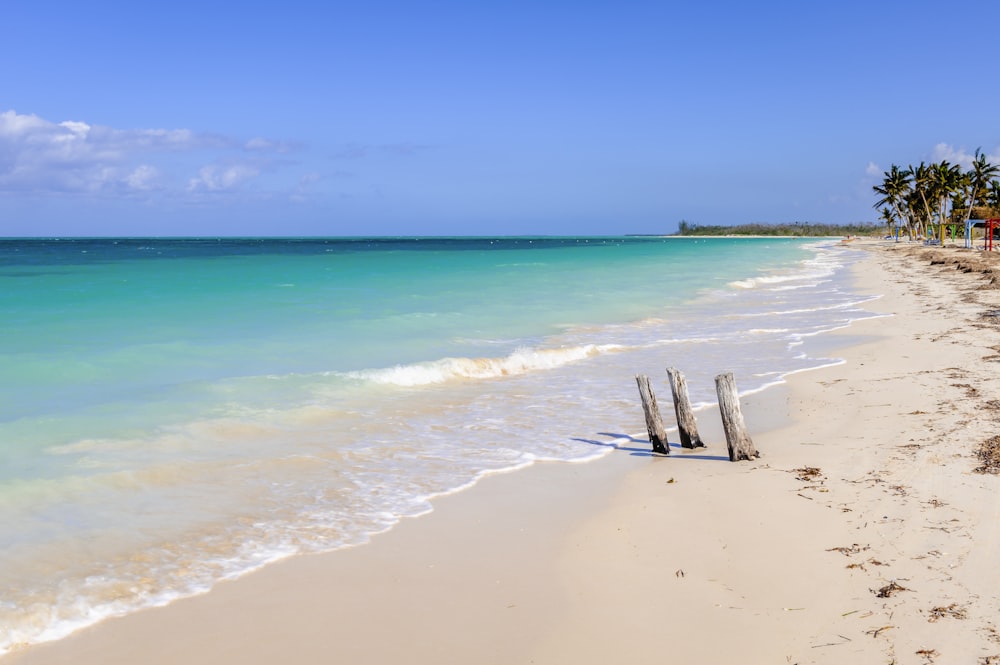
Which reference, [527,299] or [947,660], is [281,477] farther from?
[527,299]

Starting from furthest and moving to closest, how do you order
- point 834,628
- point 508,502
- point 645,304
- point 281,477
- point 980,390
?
point 645,304 → point 980,390 → point 281,477 → point 508,502 → point 834,628

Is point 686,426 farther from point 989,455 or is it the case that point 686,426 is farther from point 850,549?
point 850,549

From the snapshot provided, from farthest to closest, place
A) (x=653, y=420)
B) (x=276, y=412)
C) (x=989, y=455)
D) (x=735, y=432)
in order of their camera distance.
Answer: (x=276, y=412), (x=653, y=420), (x=735, y=432), (x=989, y=455)

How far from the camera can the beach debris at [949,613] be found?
4.27m

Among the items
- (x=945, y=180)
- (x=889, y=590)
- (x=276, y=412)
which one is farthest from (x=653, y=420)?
(x=945, y=180)

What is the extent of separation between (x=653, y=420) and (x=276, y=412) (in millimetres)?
5347

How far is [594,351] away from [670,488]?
8858 millimetres

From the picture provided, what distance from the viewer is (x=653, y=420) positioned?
830cm

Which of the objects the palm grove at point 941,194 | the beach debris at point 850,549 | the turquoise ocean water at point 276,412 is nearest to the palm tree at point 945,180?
the palm grove at point 941,194

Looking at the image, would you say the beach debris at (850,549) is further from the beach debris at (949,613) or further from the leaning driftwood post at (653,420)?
the leaning driftwood post at (653,420)

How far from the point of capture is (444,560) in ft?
18.4

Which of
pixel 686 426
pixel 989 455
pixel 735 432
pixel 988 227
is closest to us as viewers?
pixel 989 455

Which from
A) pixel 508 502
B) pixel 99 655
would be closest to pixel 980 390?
pixel 508 502

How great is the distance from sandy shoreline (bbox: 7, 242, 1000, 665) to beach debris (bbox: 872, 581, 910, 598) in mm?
16
